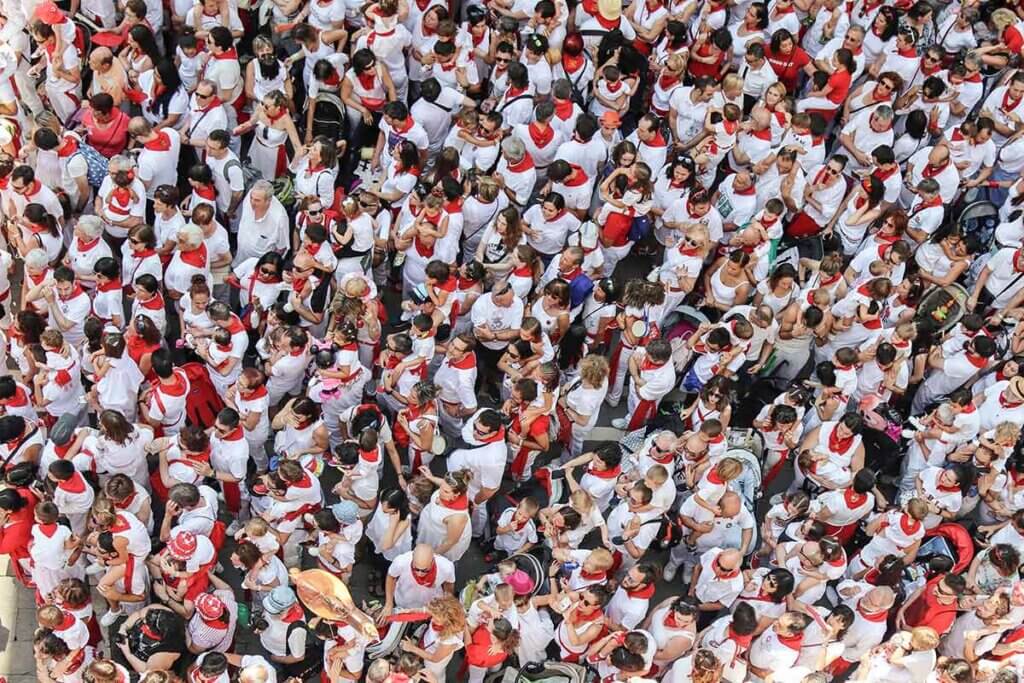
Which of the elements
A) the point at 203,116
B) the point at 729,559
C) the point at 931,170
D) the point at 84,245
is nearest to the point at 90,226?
the point at 84,245

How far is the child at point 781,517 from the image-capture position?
10656mm

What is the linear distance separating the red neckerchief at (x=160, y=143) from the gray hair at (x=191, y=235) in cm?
116

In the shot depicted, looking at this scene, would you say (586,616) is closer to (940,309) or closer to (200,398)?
(200,398)

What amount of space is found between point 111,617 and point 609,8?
8.32 m

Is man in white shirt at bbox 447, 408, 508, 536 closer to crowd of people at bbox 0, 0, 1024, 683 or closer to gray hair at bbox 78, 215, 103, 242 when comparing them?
crowd of people at bbox 0, 0, 1024, 683

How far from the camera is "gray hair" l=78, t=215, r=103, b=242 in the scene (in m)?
10.9

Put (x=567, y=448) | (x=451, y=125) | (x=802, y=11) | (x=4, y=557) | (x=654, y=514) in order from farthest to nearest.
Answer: (x=802, y=11) < (x=451, y=125) < (x=567, y=448) < (x=4, y=557) < (x=654, y=514)

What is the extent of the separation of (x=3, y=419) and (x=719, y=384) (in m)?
6.06

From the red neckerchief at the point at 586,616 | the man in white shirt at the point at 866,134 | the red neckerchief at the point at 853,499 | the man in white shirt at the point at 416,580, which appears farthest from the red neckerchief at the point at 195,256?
the man in white shirt at the point at 866,134

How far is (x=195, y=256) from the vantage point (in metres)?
11.1

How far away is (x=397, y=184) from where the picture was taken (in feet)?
39.7

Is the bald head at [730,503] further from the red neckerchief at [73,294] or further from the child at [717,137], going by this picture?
the red neckerchief at [73,294]

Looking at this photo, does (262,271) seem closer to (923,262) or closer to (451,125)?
(451,125)

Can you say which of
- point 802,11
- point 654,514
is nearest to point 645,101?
point 802,11
